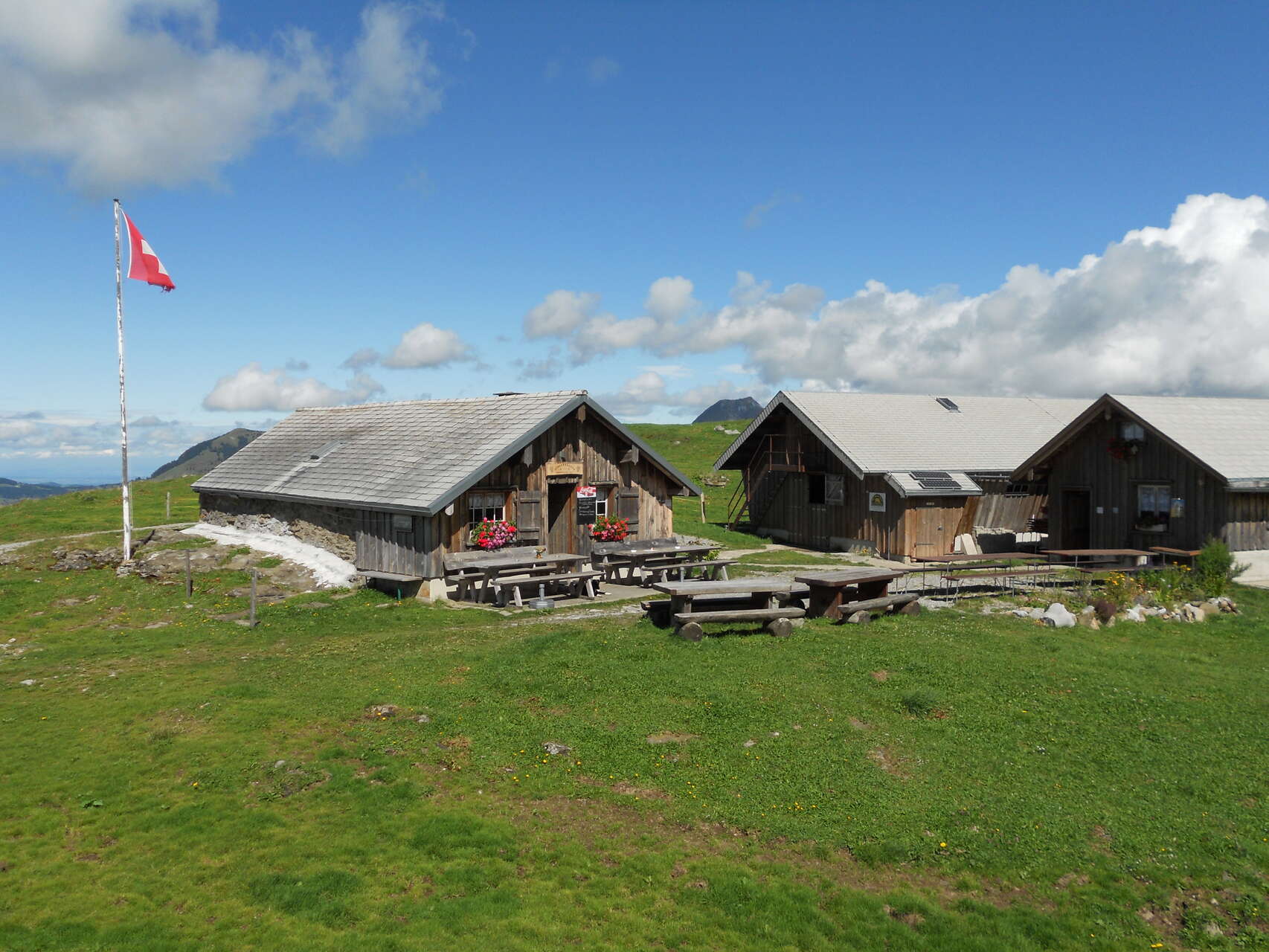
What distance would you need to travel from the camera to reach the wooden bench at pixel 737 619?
50.9 ft

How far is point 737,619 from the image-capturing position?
1578cm

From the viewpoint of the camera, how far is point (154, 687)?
1364 cm

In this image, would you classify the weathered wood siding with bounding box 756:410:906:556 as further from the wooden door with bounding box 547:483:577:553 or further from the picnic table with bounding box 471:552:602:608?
the picnic table with bounding box 471:552:602:608

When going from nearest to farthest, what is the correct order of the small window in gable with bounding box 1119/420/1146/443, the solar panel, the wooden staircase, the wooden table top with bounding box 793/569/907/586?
1. the wooden table top with bounding box 793/569/907/586
2. the small window in gable with bounding box 1119/420/1146/443
3. the solar panel
4. the wooden staircase

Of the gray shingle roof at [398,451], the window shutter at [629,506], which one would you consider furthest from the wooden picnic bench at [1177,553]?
the window shutter at [629,506]

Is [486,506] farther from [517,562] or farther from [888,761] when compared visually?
[888,761]

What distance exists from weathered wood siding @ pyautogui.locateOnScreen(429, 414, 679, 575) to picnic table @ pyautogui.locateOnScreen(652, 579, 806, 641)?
7999 millimetres

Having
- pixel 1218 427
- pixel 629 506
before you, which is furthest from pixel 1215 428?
pixel 629 506

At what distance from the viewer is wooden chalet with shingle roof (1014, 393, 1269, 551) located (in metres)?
24.4

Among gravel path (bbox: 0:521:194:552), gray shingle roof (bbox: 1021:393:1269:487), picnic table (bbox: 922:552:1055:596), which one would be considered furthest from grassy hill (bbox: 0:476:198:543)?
gray shingle roof (bbox: 1021:393:1269:487)

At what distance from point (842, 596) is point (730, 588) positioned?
3.06 meters

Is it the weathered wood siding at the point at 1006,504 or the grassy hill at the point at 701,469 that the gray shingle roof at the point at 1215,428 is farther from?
the grassy hill at the point at 701,469

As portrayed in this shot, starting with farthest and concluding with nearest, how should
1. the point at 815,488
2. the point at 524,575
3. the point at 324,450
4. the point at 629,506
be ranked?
1. the point at 815,488
2. the point at 324,450
3. the point at 629,506
4. the point at 524,575

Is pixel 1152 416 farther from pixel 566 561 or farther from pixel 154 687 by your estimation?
pixel 154 687
